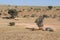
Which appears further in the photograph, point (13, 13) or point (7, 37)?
point (13, 13)

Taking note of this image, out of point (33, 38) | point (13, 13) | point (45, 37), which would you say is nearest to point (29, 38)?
point (33, 38)

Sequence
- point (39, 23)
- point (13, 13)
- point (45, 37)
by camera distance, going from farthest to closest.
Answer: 1. point (13, 13)
2. point (39, 23)
3. point (45, 37)

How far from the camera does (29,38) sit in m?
19.7

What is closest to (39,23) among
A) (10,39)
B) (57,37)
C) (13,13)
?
(57,37)

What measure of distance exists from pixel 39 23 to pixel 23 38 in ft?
30.7

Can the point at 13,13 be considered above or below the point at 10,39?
below

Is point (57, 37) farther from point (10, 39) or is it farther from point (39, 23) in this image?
point (39, 23)

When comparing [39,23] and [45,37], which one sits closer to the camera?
[45,37]

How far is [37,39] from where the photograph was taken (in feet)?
63.8

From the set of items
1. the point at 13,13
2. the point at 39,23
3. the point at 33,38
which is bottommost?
the point at 13,13

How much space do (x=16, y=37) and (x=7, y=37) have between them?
2.52ft

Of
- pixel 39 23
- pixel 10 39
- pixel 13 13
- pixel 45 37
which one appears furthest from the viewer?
pixel 13 13

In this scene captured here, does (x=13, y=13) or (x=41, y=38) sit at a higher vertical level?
(x=41, y=38)

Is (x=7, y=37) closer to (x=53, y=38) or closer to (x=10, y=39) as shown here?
(x=10, y=39)
